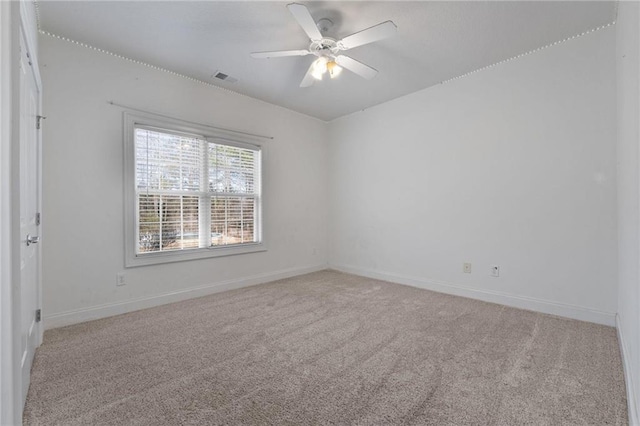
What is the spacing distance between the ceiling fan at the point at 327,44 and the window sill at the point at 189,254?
2.23m

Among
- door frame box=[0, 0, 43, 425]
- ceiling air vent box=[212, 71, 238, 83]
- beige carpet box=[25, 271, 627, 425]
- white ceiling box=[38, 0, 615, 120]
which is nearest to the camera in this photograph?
door frame box=[0, 0, 43, 425]

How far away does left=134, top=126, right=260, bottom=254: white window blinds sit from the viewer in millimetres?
3086

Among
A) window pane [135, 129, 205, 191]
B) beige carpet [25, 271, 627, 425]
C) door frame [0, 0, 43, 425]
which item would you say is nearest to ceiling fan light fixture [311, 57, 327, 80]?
window pane [135, 129, 205, 191]

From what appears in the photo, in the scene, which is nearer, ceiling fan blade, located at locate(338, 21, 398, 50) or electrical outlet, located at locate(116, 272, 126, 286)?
ceiling fan blade, located at locate(338, 21, 398, 50)

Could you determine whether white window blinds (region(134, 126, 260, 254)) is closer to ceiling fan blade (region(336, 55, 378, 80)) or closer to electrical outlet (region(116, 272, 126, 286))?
electrical outlet (region(116, 272, 126, 286))

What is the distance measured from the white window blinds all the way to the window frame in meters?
0.04

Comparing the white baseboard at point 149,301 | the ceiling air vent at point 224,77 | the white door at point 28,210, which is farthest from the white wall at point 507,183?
the white door at point 28,210

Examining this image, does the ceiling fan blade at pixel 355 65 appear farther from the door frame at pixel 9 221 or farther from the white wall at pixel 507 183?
the door frame at pixel 9 221

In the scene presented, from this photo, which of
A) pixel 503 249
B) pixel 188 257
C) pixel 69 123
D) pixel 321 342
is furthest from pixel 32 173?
pixel 503 249

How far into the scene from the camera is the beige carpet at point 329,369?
1.47 m

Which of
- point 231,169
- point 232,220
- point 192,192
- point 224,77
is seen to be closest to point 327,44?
point 224,77

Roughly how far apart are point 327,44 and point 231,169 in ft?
6.83

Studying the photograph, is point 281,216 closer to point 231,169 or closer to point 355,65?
point 231,169

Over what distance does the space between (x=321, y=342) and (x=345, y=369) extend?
41 centimetres
